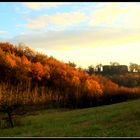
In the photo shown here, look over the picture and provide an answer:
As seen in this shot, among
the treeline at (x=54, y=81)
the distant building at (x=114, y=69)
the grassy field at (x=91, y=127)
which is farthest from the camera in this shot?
the distant building at (x=114, y=69)

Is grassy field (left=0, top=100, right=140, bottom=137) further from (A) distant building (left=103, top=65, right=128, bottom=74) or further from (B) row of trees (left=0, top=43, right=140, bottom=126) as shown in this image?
(A) distant building (left=103, top=65, right=128, bottom=74)

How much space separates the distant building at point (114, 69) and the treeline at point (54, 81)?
153cm

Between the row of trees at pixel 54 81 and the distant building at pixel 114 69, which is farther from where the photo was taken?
the distant building at pixel 114 69

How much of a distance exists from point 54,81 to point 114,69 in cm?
1115

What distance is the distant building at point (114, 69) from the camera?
6388 centimetres

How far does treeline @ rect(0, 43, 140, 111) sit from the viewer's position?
6097 cm

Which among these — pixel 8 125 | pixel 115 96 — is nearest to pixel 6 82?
pixel 115 96

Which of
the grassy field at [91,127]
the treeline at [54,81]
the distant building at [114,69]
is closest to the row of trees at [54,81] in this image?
the treeline at [54,81]

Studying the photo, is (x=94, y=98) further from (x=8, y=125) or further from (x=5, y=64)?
(x=8, y=125)

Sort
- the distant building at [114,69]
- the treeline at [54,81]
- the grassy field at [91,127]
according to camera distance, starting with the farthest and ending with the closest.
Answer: the distant building at [114,69]
the treeline at [54,81]
the grassy field at [91,127]

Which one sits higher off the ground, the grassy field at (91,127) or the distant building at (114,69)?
the distant building at (114,69)

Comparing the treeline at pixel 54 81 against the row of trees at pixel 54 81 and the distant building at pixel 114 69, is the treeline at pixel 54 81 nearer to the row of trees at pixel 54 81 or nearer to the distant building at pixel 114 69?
the row of trees at pixel 54 81

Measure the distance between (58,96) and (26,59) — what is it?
37.5 feet

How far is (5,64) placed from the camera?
7000 centimetres
